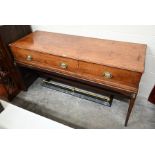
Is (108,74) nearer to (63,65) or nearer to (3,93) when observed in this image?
(63,65)

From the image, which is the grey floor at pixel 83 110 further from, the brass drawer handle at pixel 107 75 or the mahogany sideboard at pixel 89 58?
the brass drawer handle at pixel 107 75

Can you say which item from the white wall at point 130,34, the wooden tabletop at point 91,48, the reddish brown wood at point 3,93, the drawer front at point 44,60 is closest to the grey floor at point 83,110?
the reddish brown wood at point 3,93

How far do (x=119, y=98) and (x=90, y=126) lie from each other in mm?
528

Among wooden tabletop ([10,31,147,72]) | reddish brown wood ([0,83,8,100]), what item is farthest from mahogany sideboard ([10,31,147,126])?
reddish brown wood ([0,83,8,100])

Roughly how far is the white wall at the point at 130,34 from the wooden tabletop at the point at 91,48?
2.2 inches

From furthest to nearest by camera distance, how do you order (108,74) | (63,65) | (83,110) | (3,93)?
(3,93) → (83,110) → (63,65) → (108,74)

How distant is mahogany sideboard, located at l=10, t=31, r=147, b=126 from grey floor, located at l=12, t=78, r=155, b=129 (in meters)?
0.30

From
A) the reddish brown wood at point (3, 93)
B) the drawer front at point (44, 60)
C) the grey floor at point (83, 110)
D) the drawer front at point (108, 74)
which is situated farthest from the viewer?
the reddish brown wood at point (3, 93)

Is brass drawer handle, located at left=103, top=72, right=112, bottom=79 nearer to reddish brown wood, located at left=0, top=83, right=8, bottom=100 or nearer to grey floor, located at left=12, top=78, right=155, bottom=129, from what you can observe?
grey floor, located at left=12, top=78, right=155, bottom=129

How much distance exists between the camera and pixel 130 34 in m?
1.39

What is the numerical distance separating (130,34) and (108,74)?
1.65ft

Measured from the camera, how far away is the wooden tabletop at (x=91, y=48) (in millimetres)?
1150

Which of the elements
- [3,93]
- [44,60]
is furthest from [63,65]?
[3,93]

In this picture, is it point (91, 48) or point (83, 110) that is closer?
point (91, 48)
